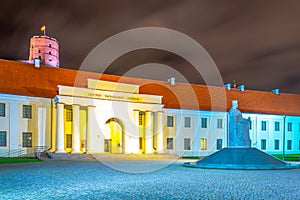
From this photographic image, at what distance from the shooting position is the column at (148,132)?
38656mm

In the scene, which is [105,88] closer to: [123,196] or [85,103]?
[85,103]

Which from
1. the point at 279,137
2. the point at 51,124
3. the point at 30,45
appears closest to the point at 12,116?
the point at 51,124

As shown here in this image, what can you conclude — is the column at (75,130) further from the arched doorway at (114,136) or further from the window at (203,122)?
the window at (203,122)

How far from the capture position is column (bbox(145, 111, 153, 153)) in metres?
38.7

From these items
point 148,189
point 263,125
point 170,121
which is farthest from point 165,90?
point 148,189

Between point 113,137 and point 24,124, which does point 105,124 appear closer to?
point 113,137

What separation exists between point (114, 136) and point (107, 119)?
3395 mm

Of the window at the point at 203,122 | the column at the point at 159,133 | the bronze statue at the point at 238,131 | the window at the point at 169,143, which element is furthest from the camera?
the window at the point at 203,122

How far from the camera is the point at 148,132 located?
39.2 meters

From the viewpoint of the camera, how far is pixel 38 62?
127 feet

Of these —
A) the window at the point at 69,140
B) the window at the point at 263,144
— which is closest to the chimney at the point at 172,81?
the window at the point at 263,144

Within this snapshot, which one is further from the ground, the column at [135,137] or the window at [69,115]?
the window at [69,115]

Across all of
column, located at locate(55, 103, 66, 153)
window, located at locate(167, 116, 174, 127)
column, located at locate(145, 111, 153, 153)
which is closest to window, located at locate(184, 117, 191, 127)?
window, located at locate(167, 116, 174, 127)

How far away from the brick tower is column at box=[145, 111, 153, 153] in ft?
135
